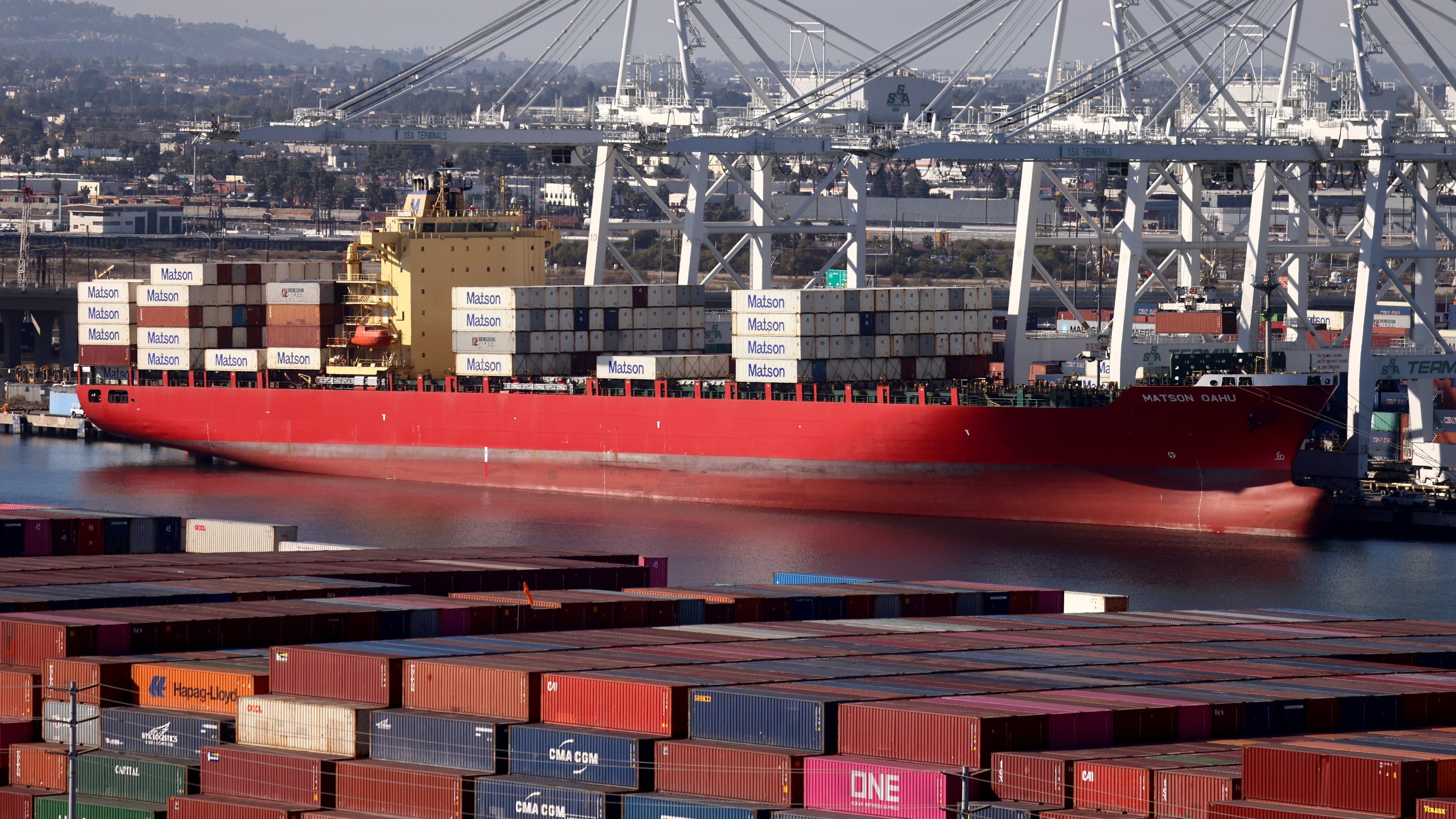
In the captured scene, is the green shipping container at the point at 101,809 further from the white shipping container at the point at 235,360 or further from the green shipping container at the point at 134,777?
the white shipping container at the point at 235,360

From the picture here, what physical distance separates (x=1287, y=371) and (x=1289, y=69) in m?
6.53

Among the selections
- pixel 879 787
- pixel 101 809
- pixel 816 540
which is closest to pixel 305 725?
pixel 101 809

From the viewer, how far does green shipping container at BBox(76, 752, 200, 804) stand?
63.5 ft

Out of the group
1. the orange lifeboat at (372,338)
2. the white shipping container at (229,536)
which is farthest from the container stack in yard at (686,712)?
the orange lifeboat at (372,338)

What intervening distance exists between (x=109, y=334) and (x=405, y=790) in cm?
3824

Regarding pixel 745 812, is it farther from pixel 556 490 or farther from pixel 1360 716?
pixel 556 490

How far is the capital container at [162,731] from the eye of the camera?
1972 cm

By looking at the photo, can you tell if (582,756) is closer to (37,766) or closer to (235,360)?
(37,766)

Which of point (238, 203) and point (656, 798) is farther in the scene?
point (238, 203)

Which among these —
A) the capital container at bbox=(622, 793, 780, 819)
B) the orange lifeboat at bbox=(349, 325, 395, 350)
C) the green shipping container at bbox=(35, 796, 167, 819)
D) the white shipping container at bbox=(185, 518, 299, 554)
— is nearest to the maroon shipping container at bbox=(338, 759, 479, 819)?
the capital container at bbox=(622, 793, 780, 819)

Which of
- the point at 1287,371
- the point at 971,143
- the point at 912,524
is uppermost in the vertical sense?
the point at 971,143

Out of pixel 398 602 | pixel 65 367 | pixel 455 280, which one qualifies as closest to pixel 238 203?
pixel 65 367

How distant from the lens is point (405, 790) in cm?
1828

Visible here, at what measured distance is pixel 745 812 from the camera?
1684cm
